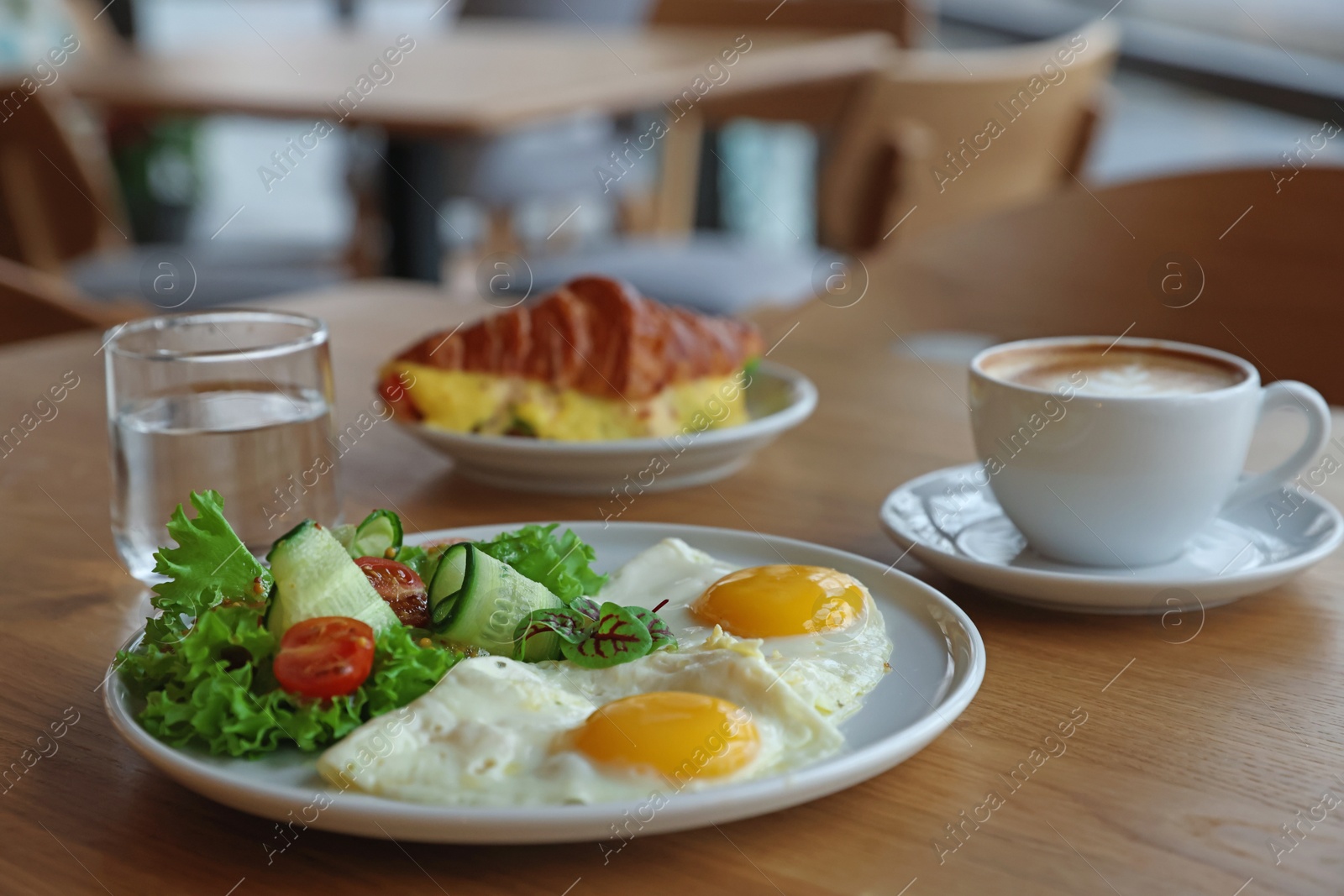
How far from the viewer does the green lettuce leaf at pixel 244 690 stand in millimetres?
630

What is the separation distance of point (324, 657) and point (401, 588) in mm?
133

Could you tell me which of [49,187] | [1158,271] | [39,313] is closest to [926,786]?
[1158,271]

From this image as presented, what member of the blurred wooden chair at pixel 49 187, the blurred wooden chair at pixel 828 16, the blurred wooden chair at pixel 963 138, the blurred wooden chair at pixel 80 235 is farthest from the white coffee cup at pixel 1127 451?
the blurred wooden chair at pixel 828 16

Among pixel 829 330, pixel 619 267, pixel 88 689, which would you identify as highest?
pixel 88 689

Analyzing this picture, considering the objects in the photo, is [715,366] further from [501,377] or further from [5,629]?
[5,629]

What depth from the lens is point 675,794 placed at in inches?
22.9

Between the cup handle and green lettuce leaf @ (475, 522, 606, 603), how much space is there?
1.55 feet

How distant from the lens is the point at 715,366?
1.34 meters

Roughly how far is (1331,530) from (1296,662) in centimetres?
17

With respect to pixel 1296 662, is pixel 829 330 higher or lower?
lower

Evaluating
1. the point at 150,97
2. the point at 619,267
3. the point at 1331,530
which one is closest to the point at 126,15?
the point at 150,97

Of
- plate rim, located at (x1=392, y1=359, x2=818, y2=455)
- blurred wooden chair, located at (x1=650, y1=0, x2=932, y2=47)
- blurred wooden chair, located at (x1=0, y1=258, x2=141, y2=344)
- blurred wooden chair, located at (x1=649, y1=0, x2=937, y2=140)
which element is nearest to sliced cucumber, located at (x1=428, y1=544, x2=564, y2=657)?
plate rim, located at (x1=392, y1=359, x2=818, y2=455)

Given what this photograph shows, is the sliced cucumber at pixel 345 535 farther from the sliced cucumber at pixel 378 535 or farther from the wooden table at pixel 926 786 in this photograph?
the wooden table at pixel 926 786

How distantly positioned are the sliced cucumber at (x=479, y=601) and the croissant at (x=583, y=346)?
54 centimetres
